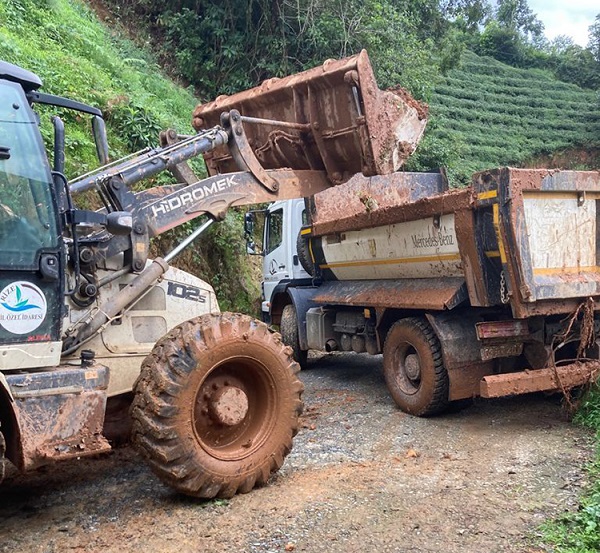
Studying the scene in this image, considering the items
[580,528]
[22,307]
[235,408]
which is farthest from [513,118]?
[22,307]

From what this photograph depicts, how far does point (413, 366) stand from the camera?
6.36 metres

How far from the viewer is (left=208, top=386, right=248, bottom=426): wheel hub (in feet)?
13.9

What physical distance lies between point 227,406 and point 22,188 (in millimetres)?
1889

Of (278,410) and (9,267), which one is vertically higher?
(9,267)

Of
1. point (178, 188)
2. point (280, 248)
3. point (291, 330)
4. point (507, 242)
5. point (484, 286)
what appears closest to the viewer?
point (178, 188)

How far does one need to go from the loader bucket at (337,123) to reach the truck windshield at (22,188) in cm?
186

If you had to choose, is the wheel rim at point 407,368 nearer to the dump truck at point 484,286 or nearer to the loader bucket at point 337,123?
the dump truck at point 484,286

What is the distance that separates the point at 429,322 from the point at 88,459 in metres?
3.28

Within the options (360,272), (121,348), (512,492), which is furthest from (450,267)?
(121,348)

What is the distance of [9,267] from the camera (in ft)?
11.5

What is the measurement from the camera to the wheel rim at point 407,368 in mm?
6328

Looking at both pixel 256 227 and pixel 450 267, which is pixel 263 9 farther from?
pixel 450 267

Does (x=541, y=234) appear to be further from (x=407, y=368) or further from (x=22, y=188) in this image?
(x=22, y=188)

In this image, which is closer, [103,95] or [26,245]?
[26,245]
